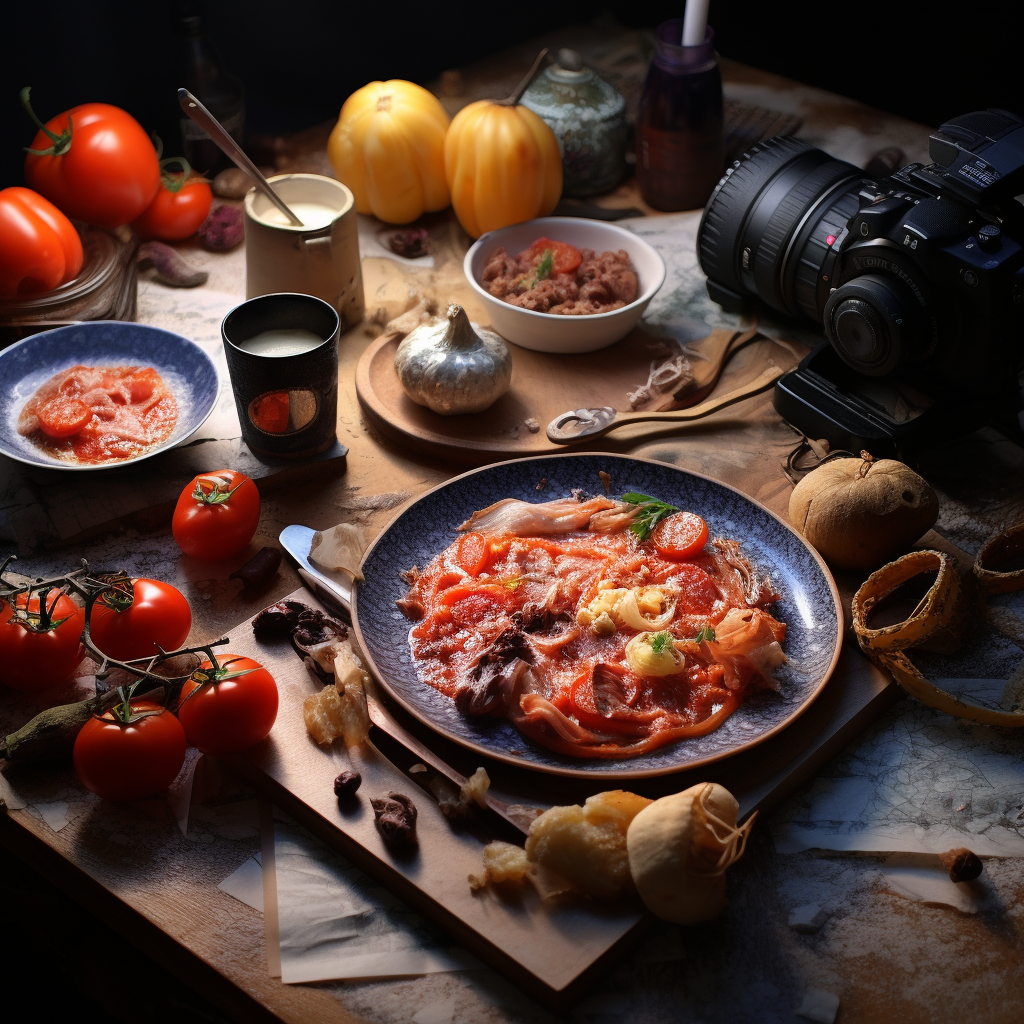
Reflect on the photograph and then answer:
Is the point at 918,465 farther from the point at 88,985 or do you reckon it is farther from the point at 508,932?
the point at 88,985

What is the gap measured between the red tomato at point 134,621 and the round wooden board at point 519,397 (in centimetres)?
59

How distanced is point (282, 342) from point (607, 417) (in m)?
0.60

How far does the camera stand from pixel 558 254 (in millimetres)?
2137

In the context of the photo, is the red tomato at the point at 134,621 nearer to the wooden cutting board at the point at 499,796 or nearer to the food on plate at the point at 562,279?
the wooden cutting board at the point at 499,796

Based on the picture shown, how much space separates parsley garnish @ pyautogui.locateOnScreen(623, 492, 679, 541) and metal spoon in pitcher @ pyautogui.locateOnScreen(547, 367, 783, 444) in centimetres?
25

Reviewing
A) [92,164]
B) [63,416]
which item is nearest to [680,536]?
[63,416]

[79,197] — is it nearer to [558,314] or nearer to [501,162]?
[501,162]

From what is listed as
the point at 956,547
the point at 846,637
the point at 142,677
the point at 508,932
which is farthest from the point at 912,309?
the point at 142,677

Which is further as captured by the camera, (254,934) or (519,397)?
(519,397)

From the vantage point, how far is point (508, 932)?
1.12 meters

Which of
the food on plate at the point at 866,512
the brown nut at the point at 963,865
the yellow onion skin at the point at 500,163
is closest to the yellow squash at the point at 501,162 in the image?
the yellow onion skin at the point at 500,163

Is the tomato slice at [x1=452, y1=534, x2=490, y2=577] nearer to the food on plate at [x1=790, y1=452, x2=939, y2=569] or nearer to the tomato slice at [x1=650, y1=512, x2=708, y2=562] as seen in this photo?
the tomato slice at [x1=650, y1=512, x2=708, y2=562]

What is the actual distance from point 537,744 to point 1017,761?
0.66 m

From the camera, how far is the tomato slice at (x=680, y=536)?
5.08 feet
